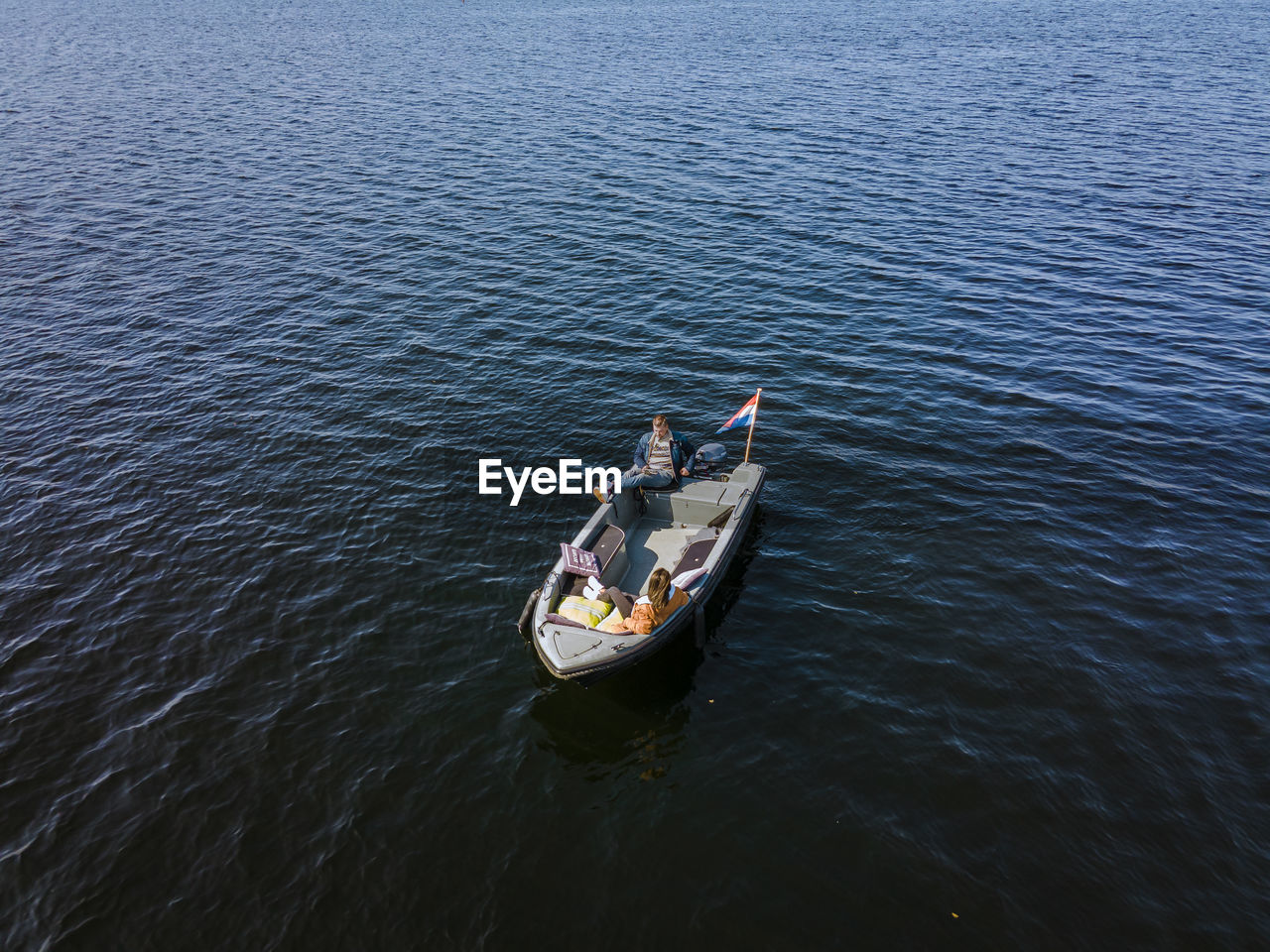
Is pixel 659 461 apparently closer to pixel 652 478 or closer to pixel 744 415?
pixel 652 478

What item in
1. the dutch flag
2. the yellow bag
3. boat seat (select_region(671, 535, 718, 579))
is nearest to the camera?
the yellow bag

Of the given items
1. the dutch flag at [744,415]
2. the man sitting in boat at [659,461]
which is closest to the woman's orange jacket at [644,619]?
the man sitting in boat at [659,461]

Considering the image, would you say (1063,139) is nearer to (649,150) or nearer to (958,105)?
(958,105)

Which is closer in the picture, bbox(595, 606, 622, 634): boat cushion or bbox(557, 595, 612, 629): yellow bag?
bbox(595, 606, 622, 634): boat cushion

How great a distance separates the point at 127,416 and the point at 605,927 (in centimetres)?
2413

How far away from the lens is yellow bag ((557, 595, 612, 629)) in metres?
17.6

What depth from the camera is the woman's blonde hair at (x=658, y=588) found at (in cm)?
1719

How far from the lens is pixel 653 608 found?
17.0 meters

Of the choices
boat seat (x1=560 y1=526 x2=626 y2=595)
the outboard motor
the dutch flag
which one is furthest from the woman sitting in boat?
the dutch flag

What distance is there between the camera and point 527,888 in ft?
44.6

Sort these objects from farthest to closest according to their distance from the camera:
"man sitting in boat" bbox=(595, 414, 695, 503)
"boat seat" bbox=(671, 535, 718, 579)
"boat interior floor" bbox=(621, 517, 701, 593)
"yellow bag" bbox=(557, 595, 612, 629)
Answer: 1. "man sitting in boat" bbox=(595, 414, 695, 503)
2. "boat interior floor" bbox=(621, 517, 701, 593)
3. "boat seat" bbox=(671, 535, 718, 579)
4. "yellow bag" bbox=(557, 595, 612, 629)

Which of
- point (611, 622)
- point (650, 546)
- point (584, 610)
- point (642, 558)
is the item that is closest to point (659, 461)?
point (650, 546)

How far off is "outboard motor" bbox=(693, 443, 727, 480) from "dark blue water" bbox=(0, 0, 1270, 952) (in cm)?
192

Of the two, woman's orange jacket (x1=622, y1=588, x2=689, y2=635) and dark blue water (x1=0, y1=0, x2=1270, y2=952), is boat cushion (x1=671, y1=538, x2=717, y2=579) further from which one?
woman's orange jacket (x1=622, y1=588, x2=689, y2=635)
